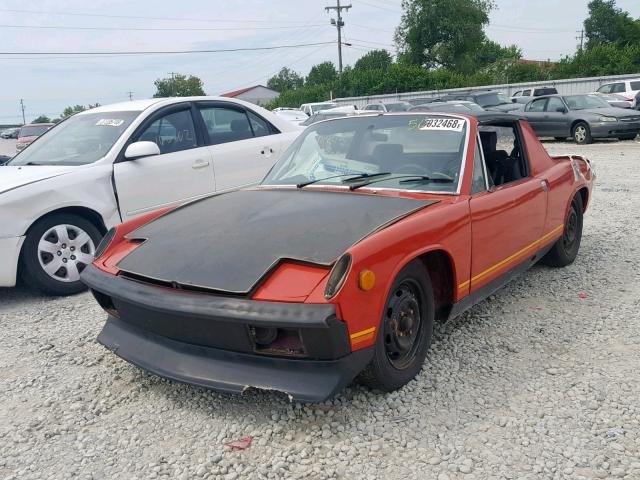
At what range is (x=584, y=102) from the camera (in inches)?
669

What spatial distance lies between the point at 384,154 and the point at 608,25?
76.3 metres

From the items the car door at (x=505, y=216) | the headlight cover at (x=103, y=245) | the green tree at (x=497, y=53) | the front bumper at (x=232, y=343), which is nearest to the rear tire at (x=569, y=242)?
the car door at (x=505, y=216)

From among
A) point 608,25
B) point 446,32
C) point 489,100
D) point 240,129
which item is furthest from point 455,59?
point 240,129

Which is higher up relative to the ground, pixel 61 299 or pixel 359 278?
pixel 359 278

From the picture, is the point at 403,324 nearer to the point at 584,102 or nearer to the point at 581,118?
the point at 581,118

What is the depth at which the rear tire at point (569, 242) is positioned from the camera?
4.96 metres

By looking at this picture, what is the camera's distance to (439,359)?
3377mm

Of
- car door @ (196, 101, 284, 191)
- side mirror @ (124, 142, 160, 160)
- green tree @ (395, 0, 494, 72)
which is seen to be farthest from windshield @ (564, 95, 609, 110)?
green tree @ (395, 0, 494, 72)

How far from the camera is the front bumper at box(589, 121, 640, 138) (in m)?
15.9

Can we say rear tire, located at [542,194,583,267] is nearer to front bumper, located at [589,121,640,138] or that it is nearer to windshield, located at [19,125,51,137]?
front bumper, located at [589,121,640,138]

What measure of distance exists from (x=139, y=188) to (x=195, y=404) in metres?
2.88

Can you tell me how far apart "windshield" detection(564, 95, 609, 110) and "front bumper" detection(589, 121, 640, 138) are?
1055mm

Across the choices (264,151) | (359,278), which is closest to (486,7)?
(264,151)

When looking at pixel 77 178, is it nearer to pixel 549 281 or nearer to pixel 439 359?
pixel 439 359
